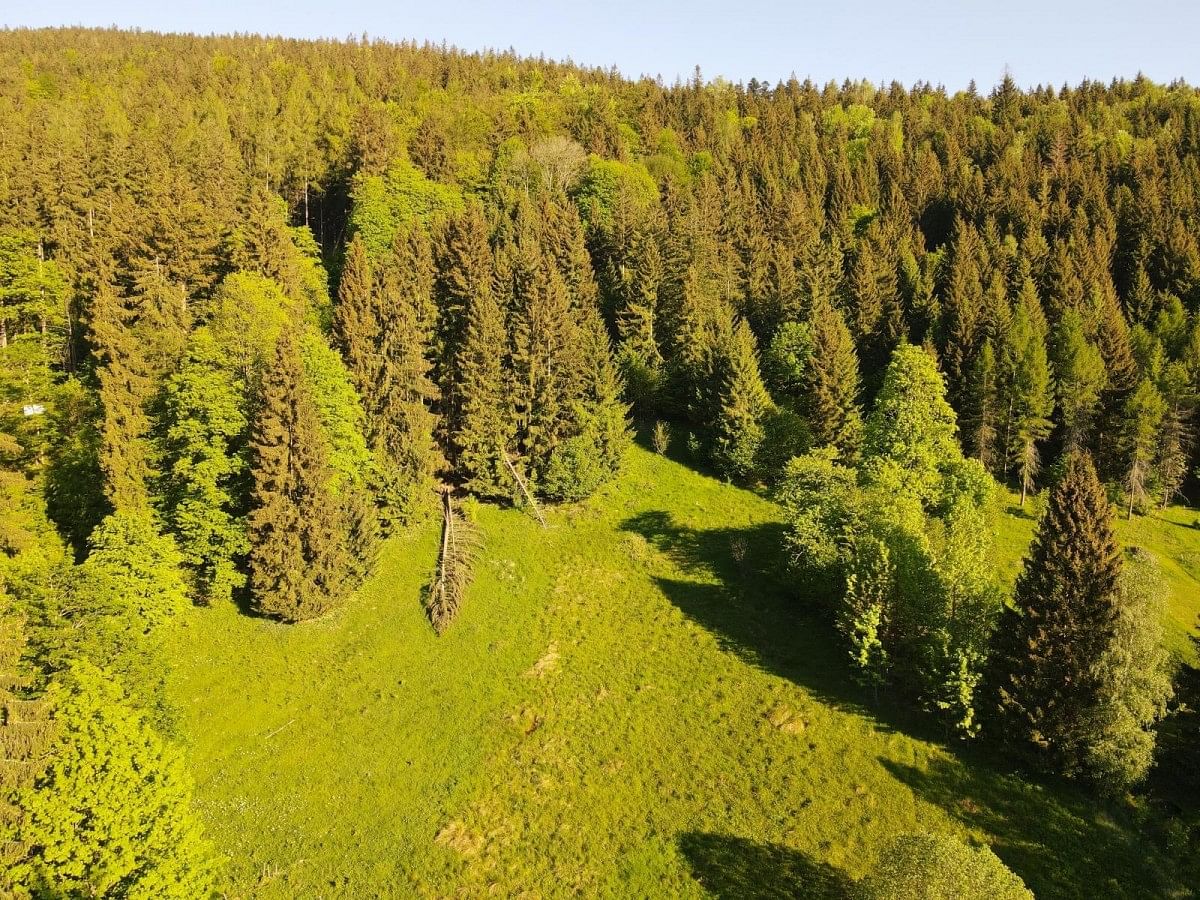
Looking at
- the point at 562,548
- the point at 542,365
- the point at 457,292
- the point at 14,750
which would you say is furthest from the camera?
the point at 457,292

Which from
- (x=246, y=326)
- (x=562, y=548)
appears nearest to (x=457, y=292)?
(x=246, y=326)

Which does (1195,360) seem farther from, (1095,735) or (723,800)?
(723,800)

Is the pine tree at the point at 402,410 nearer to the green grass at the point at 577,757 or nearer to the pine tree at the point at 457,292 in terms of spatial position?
the pine tree at the point at 457,292

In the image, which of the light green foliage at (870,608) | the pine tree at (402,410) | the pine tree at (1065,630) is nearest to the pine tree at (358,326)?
the pine tree at (402,410)

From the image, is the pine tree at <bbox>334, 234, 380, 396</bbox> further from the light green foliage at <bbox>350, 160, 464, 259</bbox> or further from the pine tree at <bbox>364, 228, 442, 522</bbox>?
the light green foliage at <bbox>350, 160, 464, 259</bbox>

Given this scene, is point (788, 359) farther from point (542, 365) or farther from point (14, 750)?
point (14, 750)
